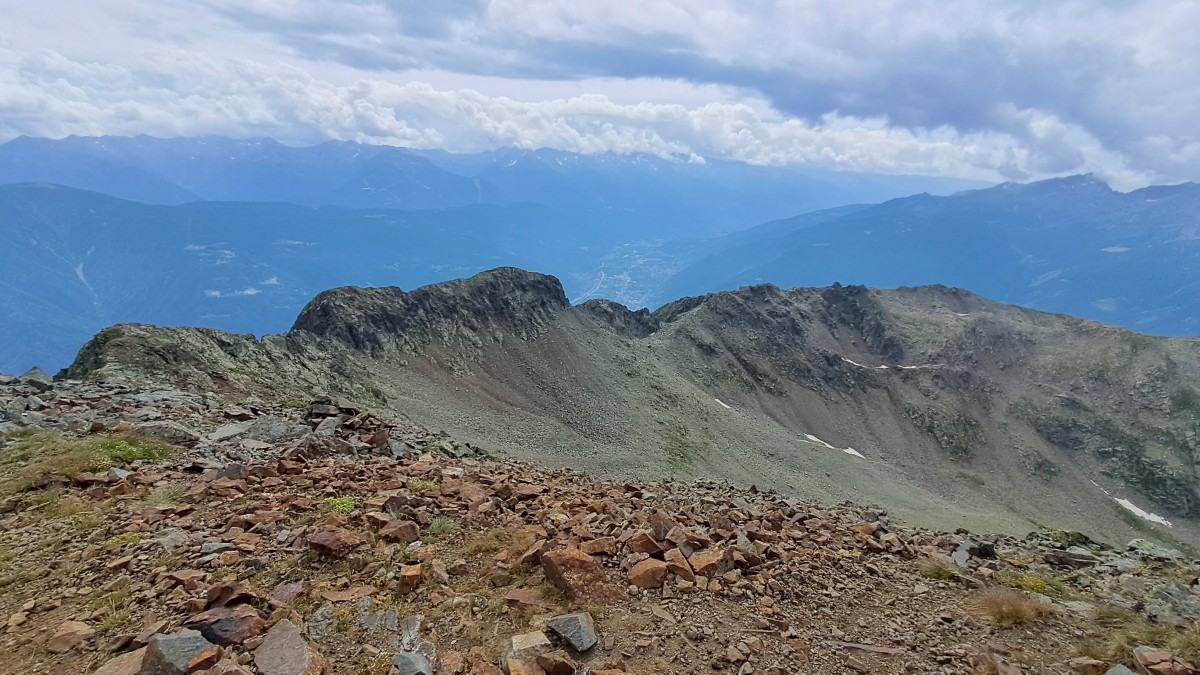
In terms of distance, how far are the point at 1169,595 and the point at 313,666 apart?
542 inches

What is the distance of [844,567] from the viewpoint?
1027 centimetres

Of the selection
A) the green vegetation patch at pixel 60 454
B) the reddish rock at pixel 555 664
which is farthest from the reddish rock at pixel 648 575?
the green vegetation patch at pixel 60 454

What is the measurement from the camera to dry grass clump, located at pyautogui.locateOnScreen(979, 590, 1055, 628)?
28.3 feet

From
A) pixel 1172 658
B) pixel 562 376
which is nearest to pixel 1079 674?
pixel 1172 658

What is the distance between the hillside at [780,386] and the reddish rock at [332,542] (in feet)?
95.8

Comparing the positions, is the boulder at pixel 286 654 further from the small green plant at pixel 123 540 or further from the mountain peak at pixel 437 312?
the mountain peak at pixel 437 312

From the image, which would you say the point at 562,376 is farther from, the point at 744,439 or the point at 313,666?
the point at 313,666

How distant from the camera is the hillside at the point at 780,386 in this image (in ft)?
183

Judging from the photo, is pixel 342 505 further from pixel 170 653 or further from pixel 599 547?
pixel 599 547

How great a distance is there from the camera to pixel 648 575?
845 centimetres

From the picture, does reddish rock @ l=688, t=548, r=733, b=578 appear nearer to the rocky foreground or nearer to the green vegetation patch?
the rocky foreground

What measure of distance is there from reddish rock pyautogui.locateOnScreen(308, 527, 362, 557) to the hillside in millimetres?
29185

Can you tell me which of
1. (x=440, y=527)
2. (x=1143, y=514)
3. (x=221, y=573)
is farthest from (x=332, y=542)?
(x=1143, y=514)

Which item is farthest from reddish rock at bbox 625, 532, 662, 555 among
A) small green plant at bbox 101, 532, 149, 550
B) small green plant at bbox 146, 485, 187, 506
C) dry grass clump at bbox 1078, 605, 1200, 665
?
small green plant at bbox 146, 485, 187, 506
